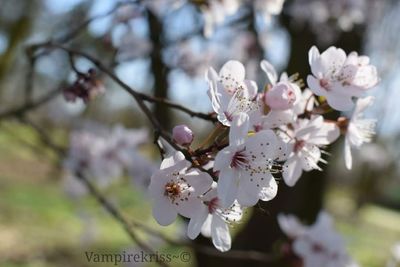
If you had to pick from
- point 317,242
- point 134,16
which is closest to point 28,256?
point 134,16

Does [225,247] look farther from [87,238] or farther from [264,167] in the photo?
[87,238]

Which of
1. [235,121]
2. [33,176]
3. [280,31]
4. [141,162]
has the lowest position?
[235,121]

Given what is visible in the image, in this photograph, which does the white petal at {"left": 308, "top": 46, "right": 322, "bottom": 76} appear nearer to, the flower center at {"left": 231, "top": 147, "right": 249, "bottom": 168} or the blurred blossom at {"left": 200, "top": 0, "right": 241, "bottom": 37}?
the flower center at {"left": 231, "top": 147, "right": 249, "bottom": 168}

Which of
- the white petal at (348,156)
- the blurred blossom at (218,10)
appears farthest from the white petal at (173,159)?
the blurred blossom at (218,10)

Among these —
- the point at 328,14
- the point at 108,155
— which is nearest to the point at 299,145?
the point at 108,155

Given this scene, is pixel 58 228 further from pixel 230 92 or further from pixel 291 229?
pixel 230 92

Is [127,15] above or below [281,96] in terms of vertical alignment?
above

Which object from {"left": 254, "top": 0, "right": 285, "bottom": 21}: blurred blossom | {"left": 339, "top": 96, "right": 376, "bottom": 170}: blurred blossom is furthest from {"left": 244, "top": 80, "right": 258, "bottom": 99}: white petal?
{"left": 254, "top": 0, "right": 285, "bottom": 21}: blurred blossom
